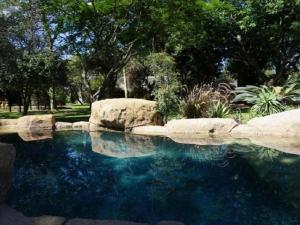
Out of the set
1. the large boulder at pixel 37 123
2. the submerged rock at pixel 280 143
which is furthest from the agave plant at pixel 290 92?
the large boulder at pixel 37 123

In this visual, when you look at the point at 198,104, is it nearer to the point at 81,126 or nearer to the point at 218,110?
the point at 218,110

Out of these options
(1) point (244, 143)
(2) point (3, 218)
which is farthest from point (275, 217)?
(1) point (244, 143)

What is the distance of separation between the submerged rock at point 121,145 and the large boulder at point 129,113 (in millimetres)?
537

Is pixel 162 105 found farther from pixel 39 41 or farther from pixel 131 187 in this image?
pixel 39 41

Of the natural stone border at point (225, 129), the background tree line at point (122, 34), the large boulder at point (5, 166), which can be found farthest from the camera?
the background tree line at point (122, 34)

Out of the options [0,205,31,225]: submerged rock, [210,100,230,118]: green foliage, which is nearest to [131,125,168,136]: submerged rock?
[210,100,230,118]: green foliage

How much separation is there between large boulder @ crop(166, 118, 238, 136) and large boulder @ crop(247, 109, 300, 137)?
2.11 ft

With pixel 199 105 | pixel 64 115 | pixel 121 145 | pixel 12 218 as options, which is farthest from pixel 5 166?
pixel 64 115

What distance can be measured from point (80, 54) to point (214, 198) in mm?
13064

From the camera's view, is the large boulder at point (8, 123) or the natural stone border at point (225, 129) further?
the large boulder at point (8, 123)

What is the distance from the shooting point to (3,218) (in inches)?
146

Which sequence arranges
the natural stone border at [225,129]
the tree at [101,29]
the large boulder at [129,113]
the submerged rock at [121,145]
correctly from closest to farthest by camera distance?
the submerged rock at [121,145] < the natural stone border at [225,129] < the large boulder at [129,113] < the tree at [101,29]

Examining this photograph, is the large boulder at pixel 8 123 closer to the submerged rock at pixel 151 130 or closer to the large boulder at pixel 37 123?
the large boulder at pixel 37 123

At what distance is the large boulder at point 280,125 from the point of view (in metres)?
9.11
